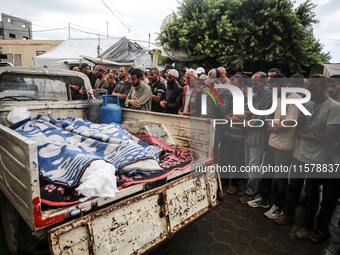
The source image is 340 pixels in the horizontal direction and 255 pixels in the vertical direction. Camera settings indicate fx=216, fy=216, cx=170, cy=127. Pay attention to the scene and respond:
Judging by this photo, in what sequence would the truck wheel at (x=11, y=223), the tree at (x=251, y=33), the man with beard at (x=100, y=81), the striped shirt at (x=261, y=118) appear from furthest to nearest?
the tree at (x=251, y=33) → the man with beard at (x=100, y=81) → the striped shirt at (x=261, y=118) → the truck wheel at (x=11, y=223)

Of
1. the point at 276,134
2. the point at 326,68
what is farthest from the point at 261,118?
the point at 326,68

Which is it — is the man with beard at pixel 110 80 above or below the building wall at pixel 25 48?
below

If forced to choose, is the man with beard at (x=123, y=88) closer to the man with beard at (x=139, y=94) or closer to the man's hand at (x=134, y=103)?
the man with beard at (x=139, y=94)

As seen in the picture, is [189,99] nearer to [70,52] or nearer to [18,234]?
[18,234]

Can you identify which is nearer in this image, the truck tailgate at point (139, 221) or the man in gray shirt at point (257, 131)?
the truck tailgate at point (139, 221)

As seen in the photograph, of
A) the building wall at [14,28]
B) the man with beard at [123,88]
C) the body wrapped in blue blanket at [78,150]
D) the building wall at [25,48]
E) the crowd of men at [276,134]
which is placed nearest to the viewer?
the body wrapped in blue blanket at [78,150]

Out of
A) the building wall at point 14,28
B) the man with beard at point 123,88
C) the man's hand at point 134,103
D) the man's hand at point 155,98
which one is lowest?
the man's hand at point 134,103

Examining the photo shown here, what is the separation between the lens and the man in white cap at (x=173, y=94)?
4.10m

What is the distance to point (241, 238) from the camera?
2.62 m

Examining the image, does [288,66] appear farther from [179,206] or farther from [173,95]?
[179,206]

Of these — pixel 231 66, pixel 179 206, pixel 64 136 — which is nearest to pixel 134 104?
pixel 64 136

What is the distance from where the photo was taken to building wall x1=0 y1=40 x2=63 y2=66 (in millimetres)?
24328

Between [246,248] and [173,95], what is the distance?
272 centimetres

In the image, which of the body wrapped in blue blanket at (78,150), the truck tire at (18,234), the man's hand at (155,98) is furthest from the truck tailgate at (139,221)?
the man's hand at (155,98)
